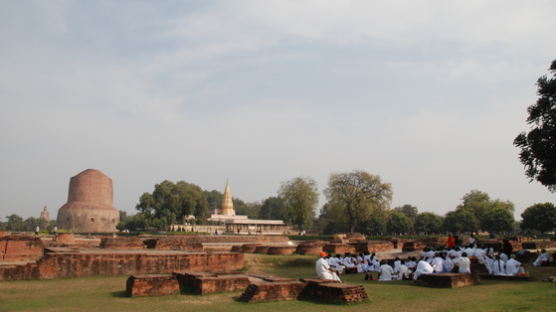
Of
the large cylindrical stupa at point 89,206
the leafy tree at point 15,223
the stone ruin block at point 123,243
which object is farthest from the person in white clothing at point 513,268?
the leafy tree at point 15,223

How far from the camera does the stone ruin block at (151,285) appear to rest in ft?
27.2

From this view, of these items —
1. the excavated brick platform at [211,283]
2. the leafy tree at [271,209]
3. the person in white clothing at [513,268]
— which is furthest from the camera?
the leafy tree at [271,209]

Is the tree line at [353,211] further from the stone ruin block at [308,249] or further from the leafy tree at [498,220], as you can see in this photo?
the stone ruin block at [308,249]

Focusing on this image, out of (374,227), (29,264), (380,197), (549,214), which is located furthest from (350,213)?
(29,264)

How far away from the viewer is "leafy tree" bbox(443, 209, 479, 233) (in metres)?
50.5

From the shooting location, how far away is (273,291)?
311 inches

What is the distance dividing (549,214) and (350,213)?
2263 centimetres

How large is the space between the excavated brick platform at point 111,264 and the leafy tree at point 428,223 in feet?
157

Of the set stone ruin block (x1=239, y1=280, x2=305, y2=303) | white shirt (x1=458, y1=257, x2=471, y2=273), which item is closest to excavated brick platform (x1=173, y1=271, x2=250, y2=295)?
stone ruin block (x1=239, y1=280, x2=305, y2=303)

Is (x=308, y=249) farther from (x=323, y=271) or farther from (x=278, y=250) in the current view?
(x=323, y=271)

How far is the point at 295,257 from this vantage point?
57.2ft

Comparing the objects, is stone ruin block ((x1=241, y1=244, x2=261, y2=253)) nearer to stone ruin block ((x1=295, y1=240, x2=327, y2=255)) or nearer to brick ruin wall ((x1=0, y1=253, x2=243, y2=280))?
stone ruin block ((x1=295, y1=240, x2=327, y2=255))

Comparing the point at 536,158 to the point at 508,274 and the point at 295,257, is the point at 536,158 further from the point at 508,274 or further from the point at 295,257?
the point at 295,257

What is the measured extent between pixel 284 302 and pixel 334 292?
0.92 metres
